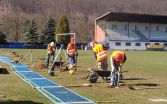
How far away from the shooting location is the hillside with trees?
Result: 11412 cm

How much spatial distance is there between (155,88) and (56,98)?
525cm

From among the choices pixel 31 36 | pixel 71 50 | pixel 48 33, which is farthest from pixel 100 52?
pixel 31 36

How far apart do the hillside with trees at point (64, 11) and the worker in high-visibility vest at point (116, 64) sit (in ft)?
287

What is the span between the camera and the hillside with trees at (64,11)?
114125 mm

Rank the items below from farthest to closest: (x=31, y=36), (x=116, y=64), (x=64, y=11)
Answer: (x=64, y=11), (x=31, y=36), (x=116, y=64)

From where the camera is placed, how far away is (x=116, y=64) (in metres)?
16.8

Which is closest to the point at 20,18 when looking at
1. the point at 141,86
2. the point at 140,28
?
the point at 140,28

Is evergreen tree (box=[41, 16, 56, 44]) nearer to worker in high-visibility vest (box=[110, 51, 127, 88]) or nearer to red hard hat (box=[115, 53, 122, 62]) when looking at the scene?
worker in high-visibility vest (box=[110, 51, 127, 88])

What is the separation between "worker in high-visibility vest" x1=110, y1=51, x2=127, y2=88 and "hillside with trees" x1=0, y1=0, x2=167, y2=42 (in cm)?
8760

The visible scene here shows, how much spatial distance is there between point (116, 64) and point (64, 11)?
121197 millimetres

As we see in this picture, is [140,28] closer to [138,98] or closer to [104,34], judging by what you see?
[104,34]

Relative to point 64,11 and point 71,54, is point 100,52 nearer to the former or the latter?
point 71,54

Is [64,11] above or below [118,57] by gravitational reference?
above

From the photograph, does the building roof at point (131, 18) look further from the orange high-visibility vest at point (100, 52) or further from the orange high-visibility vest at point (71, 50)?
the orange high-visibility vest at point (100, 52)
